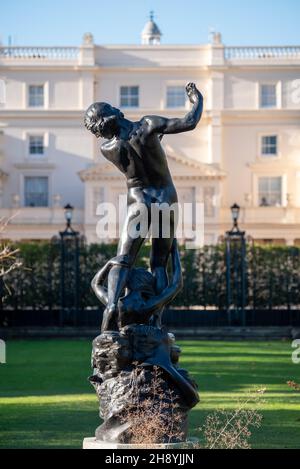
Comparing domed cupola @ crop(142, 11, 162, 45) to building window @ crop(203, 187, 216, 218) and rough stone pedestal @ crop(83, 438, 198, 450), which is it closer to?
building window @ crop(203, 187, 216, 218)

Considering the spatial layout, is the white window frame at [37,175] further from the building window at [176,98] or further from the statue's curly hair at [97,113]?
the statue's curly hair at [97,113]

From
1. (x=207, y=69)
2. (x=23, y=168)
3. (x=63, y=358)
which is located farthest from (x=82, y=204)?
(x=63, y=358)

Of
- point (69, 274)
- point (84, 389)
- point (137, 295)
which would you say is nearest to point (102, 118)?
point (137, 295)

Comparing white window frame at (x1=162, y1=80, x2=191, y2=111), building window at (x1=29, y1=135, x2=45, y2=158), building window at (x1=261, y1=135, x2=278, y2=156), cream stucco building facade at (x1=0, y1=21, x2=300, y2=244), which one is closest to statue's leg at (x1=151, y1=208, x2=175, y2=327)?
cream stucco building facade at (x1=0, y1=21, x2=300, y2=244)

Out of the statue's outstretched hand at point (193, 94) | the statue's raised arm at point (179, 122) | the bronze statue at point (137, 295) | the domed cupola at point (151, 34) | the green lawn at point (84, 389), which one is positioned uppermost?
the domed cupola at point (151, 34)

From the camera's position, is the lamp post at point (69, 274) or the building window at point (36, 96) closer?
the lamp post at point (69, 274)

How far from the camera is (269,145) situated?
69062mm

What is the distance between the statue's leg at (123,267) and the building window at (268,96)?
58.0 m

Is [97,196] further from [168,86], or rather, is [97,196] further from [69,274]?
[69,274]

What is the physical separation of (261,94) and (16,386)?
165 ft

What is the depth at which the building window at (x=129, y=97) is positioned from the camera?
69750mm

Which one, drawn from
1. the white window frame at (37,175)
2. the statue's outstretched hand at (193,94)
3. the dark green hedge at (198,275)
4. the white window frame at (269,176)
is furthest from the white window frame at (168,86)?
the statue's outstretched hand at (193,94)

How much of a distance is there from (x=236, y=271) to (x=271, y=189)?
29.2 meters
